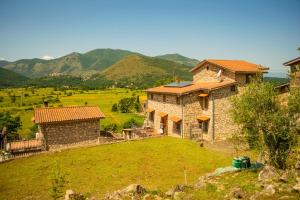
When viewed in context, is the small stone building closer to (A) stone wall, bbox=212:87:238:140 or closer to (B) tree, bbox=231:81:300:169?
(A) stone wall, bbox=212:87:238:140

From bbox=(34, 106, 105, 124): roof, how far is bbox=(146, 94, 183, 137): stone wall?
8694 mm

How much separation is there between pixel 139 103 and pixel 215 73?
44654 mm

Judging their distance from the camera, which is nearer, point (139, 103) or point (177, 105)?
point (177, 105)

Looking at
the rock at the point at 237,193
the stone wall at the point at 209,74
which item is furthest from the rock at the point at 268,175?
the stone wall at the point at 209,74

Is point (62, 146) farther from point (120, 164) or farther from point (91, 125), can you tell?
point (120, 164)

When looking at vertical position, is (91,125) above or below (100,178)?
above

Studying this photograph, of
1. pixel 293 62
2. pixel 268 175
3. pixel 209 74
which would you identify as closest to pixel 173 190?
pixel 268 175

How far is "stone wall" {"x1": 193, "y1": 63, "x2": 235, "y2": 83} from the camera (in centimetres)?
3330

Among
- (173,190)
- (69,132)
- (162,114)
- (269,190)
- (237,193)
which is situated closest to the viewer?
(269,190)

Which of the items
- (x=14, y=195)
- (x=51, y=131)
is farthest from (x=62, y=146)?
(x=14, y=195)

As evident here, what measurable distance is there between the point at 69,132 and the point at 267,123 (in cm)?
2115

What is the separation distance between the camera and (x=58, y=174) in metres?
13.8

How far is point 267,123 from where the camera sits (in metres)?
15.4

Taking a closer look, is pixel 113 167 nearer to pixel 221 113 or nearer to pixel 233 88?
pixel 221 113
